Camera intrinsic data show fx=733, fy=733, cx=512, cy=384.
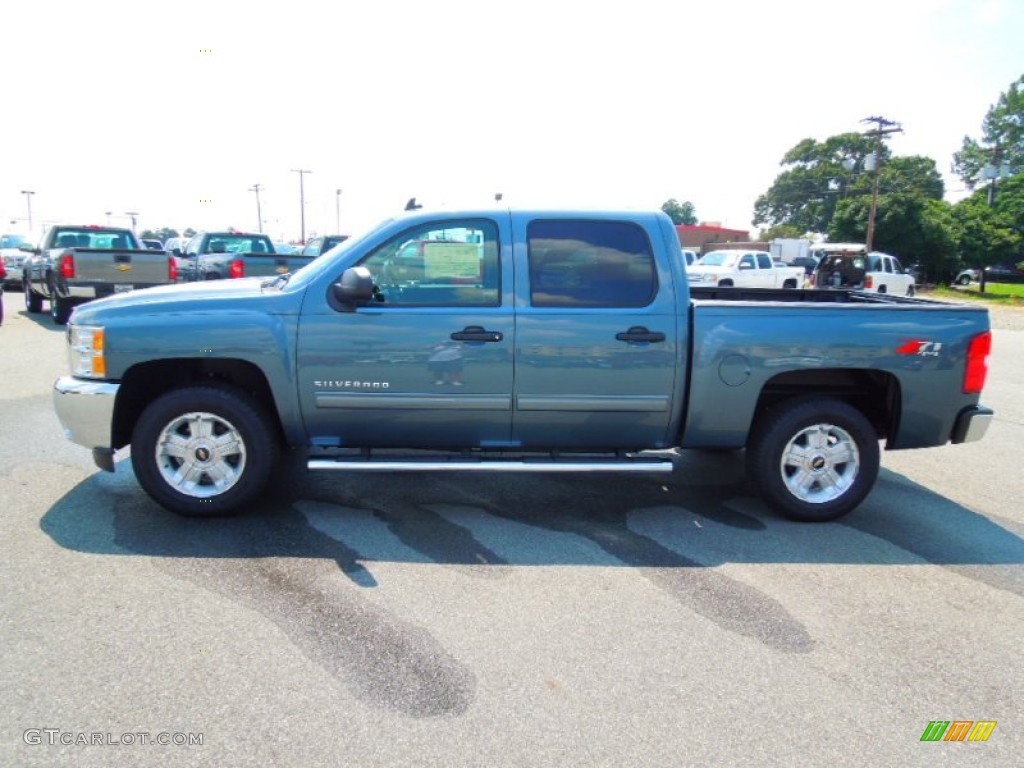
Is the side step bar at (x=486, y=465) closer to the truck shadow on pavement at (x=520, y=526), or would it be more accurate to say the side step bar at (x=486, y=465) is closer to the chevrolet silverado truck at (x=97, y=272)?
the truck shadow on pavement at (x=520, y=526)

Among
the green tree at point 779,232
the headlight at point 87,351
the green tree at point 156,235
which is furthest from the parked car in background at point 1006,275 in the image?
the headlight at point 87,351

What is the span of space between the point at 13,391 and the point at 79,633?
18.7ft

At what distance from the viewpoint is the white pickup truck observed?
24984 millimetres

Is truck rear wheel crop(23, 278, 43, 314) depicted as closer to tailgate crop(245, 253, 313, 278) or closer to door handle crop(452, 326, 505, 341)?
tailgate crop(245, 253, 313, 278)

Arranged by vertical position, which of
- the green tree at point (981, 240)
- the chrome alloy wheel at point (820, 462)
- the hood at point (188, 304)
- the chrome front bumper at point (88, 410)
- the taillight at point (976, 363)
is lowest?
the chrome alloy wheel at point (820, 462)

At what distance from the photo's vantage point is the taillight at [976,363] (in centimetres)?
453

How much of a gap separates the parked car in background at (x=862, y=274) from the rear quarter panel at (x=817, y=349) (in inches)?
857

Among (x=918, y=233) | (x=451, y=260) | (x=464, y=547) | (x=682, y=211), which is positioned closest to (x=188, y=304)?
(x=451, y=260)

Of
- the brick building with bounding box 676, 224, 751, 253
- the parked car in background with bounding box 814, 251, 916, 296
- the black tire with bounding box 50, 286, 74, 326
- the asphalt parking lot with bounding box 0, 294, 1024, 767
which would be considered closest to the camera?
the asphalt parking lot with bounding box 0, 294, 1024, 767

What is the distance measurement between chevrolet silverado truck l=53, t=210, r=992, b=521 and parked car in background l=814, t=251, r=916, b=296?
22025 millimetres

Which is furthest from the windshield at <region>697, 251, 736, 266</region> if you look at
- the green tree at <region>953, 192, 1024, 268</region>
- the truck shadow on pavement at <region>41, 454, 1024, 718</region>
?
the green tree at <region>953, 192, 1024, 268</region>

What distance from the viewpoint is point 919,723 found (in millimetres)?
2750

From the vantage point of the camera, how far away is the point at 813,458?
4.68 m

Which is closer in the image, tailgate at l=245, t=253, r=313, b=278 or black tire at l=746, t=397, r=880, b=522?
black tire at l=746, t=397, r=880, b=522
